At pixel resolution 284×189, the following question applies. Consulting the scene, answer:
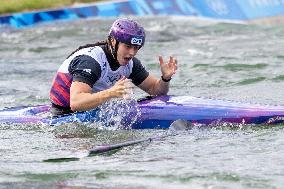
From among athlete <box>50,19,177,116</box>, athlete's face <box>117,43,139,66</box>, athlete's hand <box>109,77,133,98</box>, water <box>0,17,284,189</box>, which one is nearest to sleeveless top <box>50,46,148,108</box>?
athlete <box>50,19,177,116</box>

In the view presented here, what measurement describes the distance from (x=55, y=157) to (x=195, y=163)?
1.38m

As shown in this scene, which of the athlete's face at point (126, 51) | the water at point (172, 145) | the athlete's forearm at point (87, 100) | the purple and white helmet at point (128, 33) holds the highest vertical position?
the purple and white helmet at point (128, 33)

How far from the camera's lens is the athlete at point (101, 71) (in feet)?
29.6

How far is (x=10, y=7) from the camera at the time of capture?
2328cm

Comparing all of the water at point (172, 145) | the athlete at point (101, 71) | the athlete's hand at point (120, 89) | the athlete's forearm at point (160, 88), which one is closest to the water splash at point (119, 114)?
the water at point (172, 145)

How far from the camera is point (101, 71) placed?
9.34m

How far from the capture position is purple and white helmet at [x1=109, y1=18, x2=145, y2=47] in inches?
359

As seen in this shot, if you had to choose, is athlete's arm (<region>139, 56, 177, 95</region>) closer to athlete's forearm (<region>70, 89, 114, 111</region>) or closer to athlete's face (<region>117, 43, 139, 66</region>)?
athlete's face (<region>117, 43, 139, 66</region>)

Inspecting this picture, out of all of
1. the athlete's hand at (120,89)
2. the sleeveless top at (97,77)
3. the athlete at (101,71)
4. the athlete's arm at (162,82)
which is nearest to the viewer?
the athlete's hand at (120,89)

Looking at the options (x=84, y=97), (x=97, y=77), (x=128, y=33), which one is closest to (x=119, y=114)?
(x=97, y=77)

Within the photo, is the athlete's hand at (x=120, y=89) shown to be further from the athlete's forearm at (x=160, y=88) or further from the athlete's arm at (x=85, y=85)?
the athlete's forearm at (x=160, y=88)

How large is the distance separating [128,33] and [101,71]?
531mm

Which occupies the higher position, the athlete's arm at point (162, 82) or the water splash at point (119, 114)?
the athlete's arm at point (162, 82)

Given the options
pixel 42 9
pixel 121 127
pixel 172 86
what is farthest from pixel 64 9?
pixel 121 127
